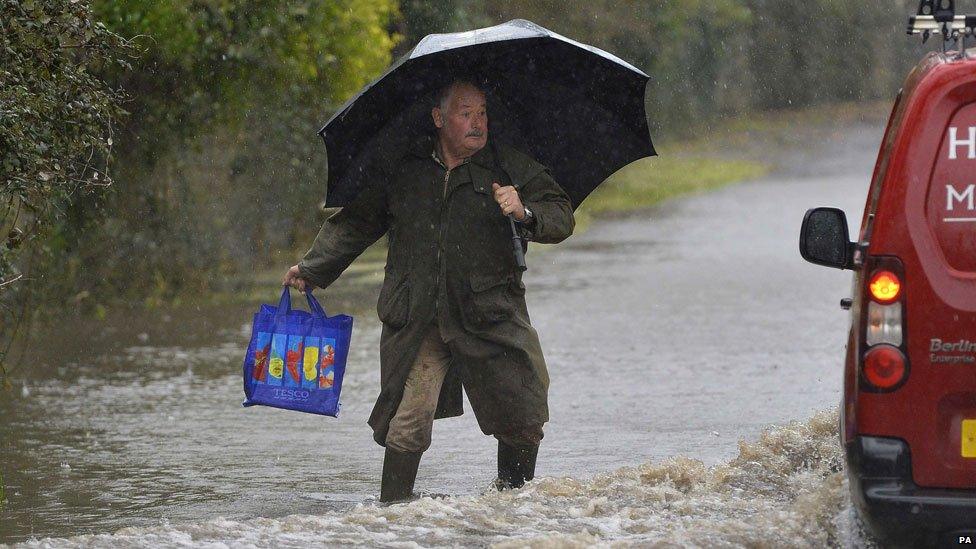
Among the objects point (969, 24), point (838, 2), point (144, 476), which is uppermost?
point (838, 2)

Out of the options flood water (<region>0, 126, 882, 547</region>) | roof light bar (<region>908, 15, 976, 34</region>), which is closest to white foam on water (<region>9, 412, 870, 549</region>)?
flood water (<region>0, 126, 882, 547</region>)

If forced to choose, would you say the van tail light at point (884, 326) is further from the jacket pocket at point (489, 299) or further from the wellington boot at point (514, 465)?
the wellington boot at point (514, 465)

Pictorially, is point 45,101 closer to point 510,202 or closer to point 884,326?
point 510,202

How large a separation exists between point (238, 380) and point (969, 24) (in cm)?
717

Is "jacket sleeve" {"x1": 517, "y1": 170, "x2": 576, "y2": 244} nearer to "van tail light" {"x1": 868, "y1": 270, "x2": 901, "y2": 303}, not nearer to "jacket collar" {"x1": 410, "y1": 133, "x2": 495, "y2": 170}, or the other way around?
"jacket collar" {"x1": 410, "y1": 133, "x2": 495, "y2": 170}

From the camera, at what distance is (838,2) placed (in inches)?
2441

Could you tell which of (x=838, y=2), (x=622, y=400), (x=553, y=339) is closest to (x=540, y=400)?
(x=622, y=400)

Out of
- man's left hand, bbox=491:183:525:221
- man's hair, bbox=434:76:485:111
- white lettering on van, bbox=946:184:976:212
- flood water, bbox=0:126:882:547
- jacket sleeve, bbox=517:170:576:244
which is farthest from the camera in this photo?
man's hair, bbox=434:76:485:111

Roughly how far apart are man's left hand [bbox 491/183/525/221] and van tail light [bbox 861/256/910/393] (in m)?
1.92

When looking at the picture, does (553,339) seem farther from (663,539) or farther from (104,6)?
(663,539)

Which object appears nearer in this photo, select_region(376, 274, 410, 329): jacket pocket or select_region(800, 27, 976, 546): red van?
select_region(800, 27, 976, 546): red van

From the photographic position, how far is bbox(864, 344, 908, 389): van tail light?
202 inches

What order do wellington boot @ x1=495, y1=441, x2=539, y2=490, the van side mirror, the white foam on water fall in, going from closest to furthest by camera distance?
1. the van side mirror
2. the white foam on water
3. wellington boot @ x1=495, y1=441, x2=539, y2=490

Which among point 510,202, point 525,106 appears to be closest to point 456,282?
point 510,202
